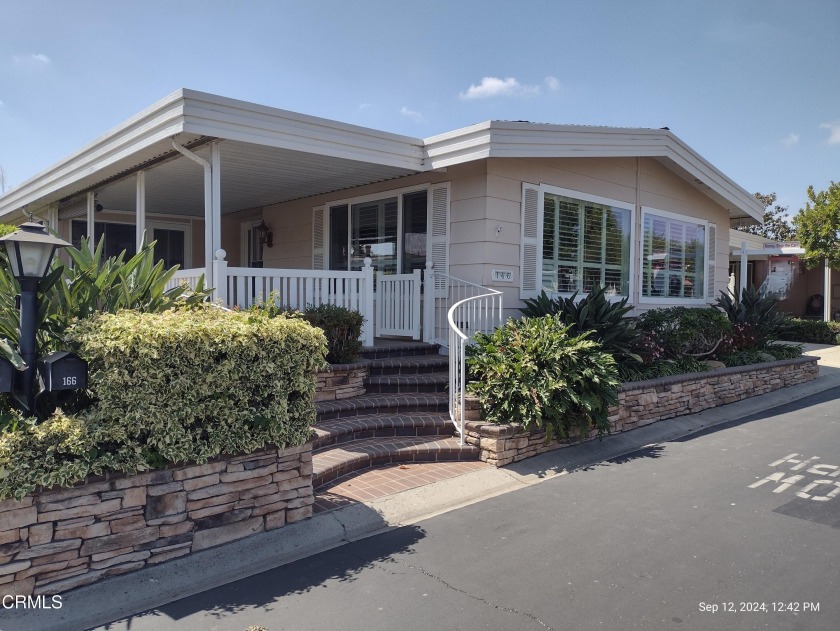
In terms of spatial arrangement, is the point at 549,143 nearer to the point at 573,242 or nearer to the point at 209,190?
the point at 573,242

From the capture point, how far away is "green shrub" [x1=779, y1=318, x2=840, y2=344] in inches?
663

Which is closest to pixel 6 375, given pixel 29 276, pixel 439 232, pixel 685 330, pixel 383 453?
pixel 29 276

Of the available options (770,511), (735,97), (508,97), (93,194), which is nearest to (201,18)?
(93,194)

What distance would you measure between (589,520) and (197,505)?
276 centimetres

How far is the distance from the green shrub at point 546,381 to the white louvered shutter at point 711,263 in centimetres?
674

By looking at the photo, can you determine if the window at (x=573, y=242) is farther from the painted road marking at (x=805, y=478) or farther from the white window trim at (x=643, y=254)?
the painted road marking at (x=805, y=478)

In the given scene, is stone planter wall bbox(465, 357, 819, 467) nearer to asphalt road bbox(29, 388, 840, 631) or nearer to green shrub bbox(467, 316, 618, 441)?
green shrub bbox(467, 316, 618, 441)

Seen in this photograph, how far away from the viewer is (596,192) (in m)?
9.44

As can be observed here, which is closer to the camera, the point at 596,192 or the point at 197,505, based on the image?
the point at 197,505

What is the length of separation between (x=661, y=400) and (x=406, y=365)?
3261 millimetres

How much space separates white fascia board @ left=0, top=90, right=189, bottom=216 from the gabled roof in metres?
0.01

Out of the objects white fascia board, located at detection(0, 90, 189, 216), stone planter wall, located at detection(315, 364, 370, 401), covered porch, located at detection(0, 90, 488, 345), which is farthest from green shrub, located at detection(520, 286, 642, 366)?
white fascia board, located at detection(0, 90, 189, 216)

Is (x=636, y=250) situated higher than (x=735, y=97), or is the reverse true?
(x=735, y=97)

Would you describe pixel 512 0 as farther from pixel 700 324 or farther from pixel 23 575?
pixel 23 575
